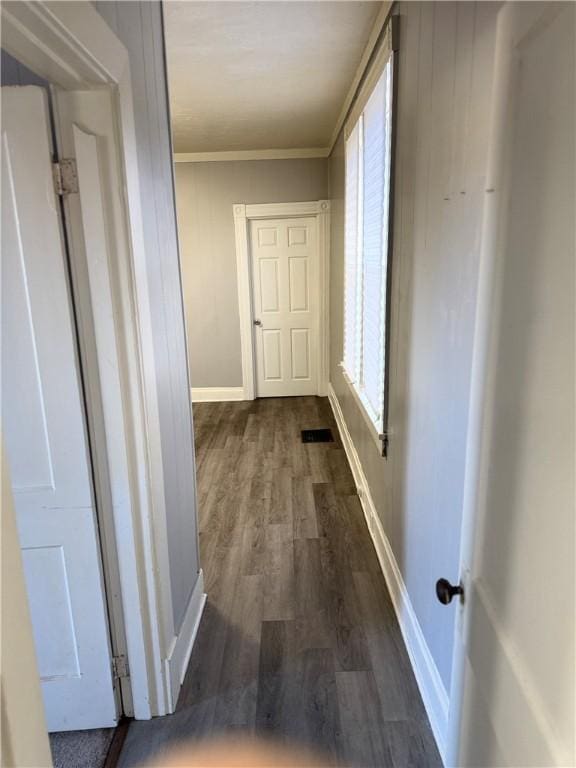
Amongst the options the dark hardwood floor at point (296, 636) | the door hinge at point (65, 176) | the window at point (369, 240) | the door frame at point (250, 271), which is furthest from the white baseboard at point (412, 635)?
the door frame at point (250, 271)

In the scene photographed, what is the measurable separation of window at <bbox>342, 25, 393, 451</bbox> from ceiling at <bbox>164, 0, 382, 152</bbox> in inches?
10.0

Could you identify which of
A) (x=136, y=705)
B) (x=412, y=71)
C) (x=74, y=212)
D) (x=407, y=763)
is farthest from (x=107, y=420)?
(x=412, y=71)

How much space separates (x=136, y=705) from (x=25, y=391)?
1.14 meters

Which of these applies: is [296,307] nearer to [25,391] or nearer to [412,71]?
[412,71]

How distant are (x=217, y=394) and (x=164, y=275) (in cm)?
392

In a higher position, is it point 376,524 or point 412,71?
point 412,71

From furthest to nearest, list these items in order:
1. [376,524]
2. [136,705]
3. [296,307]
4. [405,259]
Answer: [296,307] < [376,524] < [405,259] < [136,705]

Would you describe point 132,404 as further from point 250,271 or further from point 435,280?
point 250,271

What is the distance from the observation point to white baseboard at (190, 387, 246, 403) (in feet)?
18.5

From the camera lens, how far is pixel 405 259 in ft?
6.22

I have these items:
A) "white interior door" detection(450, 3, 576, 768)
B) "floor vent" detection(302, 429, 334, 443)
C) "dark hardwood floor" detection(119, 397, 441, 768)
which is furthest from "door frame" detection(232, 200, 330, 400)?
"white interior door" detection(450, 3, 576, 768)

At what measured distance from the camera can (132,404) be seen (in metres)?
1.43

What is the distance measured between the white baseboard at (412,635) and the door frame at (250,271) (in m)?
2.62

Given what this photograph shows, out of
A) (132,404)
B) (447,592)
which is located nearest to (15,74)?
(132,404)
